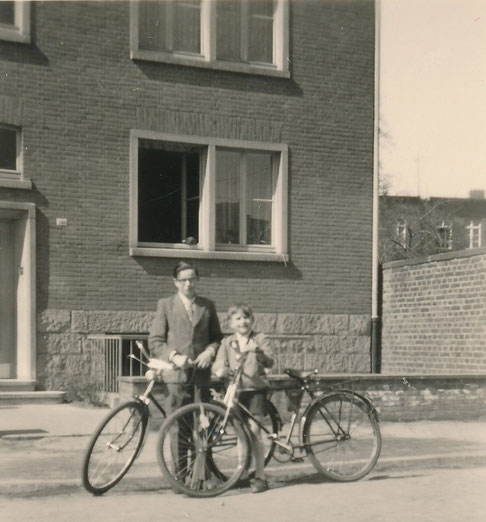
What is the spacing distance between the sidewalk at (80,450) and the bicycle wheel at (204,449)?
0.56 m

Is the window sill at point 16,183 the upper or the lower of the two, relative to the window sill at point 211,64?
lower

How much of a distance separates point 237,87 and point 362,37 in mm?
2796

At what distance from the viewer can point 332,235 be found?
55.2 ft

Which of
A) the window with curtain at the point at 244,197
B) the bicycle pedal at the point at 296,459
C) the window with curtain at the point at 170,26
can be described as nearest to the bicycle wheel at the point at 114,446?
the bicycle pedal at the point at 296,459

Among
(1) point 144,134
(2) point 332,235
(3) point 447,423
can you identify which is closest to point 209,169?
(1) point 144,134

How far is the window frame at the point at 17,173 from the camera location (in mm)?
14187

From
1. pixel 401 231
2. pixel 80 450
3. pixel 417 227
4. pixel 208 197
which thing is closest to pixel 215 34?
pixel 208 197

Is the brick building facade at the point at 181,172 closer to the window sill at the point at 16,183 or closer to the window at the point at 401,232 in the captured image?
the window sill at the point at 16,183

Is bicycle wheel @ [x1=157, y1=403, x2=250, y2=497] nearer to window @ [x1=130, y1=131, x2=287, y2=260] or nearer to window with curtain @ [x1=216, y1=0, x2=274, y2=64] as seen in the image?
window @ [x1=130, y1=131, x2=287, y2=260]

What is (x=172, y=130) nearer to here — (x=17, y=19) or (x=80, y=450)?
(x=17, y=19)

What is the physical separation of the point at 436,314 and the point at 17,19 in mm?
8152

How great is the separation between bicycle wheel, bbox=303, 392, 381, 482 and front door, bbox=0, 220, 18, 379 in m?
7.55

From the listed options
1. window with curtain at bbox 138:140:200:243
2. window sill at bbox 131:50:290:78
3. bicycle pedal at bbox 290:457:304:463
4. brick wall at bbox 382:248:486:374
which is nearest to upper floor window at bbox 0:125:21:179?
window with curtain at bbox 138:140:200:243

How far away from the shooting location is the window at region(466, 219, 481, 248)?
59.3 meters
